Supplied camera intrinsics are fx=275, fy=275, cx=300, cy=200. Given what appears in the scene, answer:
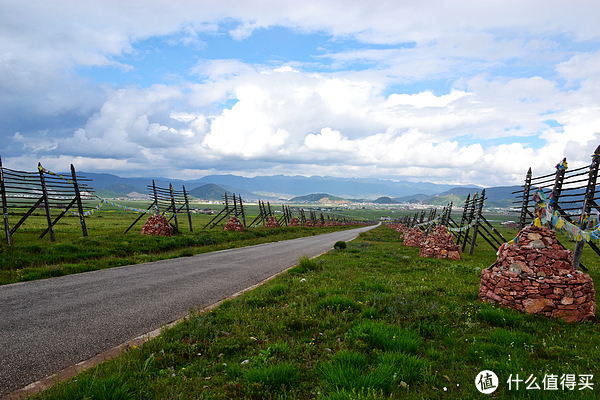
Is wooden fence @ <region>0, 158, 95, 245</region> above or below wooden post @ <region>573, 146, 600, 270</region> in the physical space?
above

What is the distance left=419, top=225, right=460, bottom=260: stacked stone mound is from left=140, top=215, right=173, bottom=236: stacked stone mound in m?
21.8

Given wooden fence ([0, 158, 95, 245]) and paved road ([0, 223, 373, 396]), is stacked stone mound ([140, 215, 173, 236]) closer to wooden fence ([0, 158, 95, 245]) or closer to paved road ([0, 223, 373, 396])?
wooden fence ([0, 158, 95, 245])

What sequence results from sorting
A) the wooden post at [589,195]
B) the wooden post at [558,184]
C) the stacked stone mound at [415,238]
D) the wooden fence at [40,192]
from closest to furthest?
the wooden post at [589,195]
the wooden post at [558,184]
the wooden fence at [40,192]
the stacked stone mound at [415,238]

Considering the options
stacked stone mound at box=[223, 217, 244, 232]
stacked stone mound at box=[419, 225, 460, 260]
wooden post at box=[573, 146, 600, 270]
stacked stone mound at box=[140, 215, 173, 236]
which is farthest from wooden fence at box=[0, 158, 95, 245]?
wooden post at box=[573, 146, 600, 270]

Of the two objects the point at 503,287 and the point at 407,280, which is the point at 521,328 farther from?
the point at 407,280

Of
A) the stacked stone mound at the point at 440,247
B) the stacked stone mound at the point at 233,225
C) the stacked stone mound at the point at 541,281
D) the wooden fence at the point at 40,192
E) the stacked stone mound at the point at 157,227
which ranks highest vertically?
the wooden fence at the point at 40,192

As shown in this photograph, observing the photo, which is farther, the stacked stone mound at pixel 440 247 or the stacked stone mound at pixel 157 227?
the stacked stone mound at pixel 157 227

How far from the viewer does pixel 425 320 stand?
6.73 m

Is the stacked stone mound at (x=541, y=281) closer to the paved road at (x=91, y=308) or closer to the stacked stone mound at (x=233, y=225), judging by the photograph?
Result: the paved road at (x=91, y=308)

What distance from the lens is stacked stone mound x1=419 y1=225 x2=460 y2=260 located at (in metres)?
20.0

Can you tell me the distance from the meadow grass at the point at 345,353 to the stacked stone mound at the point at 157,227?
64.3 feet

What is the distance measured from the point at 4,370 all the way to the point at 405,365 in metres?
6.83

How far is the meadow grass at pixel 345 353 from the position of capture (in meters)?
4.12

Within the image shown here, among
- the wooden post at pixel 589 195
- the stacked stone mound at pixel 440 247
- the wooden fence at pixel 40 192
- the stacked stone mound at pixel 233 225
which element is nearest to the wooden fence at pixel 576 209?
the wooden post at pixel 589 195
